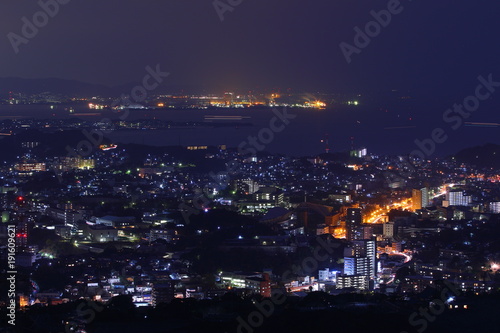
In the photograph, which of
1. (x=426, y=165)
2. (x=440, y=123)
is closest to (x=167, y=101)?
(x=440, y=123)

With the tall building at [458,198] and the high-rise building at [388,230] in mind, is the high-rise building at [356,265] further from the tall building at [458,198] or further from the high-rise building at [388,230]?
the tall building at [458,198]

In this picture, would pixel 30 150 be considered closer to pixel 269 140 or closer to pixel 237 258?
pixel 269 140

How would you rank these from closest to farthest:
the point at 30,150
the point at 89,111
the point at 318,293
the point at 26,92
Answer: the point at 318,293, the point at 30,150, the point at 89,111, the point at 26,92

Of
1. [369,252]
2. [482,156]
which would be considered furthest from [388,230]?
[482,156]

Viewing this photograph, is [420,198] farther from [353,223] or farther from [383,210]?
[353,223]

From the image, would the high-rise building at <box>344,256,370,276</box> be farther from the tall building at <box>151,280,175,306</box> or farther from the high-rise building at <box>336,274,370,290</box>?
the tall building at <box>151,280,175,306</box>

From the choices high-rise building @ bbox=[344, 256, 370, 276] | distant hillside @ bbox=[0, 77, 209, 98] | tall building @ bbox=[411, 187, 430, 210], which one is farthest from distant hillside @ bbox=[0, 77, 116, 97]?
high-rise building @ bbox=[344, 256, 370, 276]

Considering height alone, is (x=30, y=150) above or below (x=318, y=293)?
above
